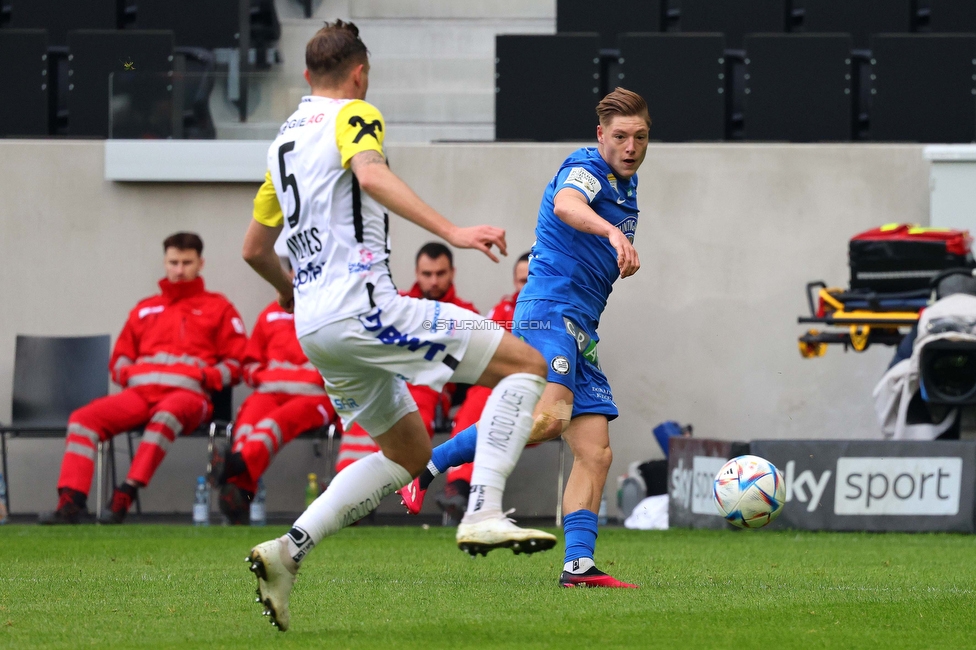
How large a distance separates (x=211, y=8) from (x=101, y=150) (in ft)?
6.91

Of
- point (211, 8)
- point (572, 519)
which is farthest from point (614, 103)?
point (211, 8)

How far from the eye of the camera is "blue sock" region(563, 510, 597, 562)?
17.4 feet

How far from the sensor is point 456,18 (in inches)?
560

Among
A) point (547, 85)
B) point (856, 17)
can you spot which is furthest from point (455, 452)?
point (856, 17)

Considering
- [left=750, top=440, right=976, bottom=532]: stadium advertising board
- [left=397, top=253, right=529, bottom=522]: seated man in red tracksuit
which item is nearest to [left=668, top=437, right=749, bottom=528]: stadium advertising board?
[left=750, top=440, right=976, bottom=532]: stadium advertising board

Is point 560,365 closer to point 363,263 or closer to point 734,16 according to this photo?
point 363,263

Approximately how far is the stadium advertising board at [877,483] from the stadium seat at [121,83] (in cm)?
571

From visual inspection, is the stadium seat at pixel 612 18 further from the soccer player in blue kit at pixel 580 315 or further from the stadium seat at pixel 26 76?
the soccer player in blue kit at pixel 580 315

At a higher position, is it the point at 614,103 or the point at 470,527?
the point at 614,103

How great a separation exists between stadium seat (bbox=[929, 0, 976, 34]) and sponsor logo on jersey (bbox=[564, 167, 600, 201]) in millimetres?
8348

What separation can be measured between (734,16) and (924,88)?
2.10 meters

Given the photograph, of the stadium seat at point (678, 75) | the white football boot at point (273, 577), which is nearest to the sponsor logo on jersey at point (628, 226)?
the white football boot at point (273, 577)

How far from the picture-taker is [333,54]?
13.4 feet

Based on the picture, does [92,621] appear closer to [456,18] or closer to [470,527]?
[470,527]
